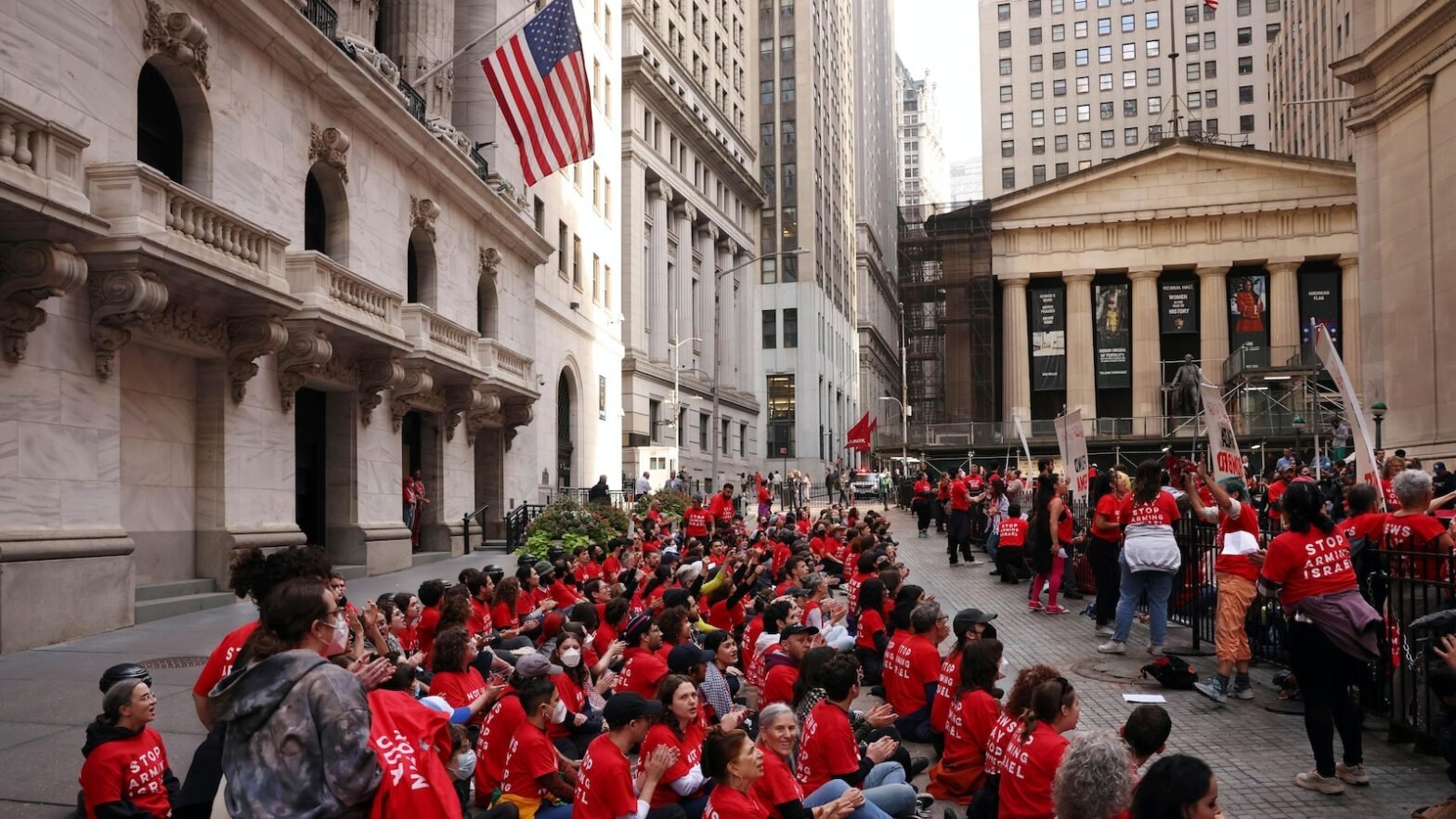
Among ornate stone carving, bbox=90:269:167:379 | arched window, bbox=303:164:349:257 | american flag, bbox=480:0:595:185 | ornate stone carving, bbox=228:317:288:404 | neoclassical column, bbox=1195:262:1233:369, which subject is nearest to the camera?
ornate stone carving, bbox=90:269:167:379

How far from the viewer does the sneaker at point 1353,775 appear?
7223 millimetres

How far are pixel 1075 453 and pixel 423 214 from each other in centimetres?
1548

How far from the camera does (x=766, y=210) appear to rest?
8250cm

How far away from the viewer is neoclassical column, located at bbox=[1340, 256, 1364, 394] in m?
62.9

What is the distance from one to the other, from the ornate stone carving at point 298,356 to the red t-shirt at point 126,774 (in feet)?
39.4

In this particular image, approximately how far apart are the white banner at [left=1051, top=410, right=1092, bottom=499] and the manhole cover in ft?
40.6

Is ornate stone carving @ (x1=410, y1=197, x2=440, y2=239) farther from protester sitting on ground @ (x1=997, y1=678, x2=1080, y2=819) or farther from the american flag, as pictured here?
protester sitting on ground @ (x1=997, y1=678, x2=1080, y2=819)

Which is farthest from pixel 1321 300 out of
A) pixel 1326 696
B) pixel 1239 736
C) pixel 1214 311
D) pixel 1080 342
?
pixel 1326 696

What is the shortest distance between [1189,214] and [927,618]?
204ft

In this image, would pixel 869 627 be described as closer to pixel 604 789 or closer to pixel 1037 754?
pixel 1037 754

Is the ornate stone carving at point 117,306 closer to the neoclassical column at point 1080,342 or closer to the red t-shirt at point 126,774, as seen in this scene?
the red t-shirt at point 126,774

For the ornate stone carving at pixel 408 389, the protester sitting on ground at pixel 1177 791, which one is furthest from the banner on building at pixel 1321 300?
the protester sitting on ground at pixel 1177 791

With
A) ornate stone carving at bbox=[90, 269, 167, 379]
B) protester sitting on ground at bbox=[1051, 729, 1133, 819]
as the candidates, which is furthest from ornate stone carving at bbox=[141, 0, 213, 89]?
protester sitting on ground at bbox=[1051, 729, 1133, 819]

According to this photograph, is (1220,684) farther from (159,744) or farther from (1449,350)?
(1449,350)
